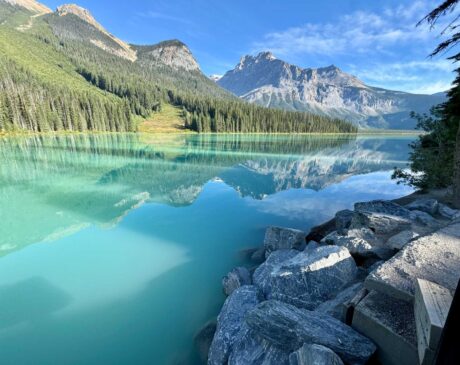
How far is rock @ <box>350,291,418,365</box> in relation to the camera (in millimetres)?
3768

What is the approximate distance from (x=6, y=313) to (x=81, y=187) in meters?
→ 16.3

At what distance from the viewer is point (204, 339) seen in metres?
6.81

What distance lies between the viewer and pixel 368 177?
3042 centimetres

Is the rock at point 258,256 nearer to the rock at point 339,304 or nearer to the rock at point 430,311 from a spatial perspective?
the rock at point 339,304

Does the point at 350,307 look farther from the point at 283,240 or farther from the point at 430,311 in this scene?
the point at 283,240

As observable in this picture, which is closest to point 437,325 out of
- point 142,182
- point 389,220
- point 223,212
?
point 389,220

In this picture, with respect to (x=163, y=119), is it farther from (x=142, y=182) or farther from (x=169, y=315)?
(x=169, y=315)

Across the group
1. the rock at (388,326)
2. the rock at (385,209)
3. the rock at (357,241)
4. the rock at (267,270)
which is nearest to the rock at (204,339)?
the rock at (267,270)

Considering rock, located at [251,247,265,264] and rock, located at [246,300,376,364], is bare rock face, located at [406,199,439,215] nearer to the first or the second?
rock, located at [251,247,265,264]

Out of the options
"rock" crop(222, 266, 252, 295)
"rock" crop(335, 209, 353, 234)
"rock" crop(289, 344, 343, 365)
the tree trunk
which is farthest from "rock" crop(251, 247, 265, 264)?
the tree trunk

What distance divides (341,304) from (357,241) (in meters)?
3.17

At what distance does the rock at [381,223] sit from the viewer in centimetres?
951

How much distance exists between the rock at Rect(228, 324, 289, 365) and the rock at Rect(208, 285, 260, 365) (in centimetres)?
35

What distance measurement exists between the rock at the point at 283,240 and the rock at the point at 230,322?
3.47 meters
